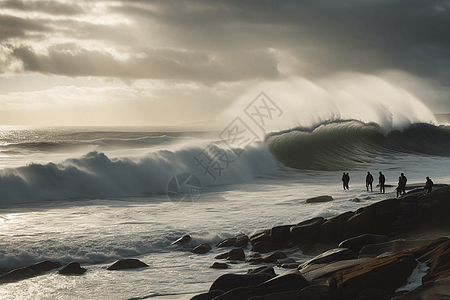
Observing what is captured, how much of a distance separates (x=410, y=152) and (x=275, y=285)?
26.4 m

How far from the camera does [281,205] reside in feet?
43.4

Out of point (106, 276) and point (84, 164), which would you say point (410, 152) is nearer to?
point (84, 164)

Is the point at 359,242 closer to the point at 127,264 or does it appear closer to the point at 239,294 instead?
the point at 239,294

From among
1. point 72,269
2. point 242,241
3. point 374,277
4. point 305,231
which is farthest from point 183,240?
point 374,277

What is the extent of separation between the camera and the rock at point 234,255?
8500 mm

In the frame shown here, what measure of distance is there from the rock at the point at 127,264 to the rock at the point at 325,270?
3629 millimetres

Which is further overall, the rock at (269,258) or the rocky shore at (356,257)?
the rock at (269,258)

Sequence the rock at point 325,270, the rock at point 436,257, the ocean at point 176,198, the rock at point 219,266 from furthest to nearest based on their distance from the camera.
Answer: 1. the rock at point 219,266
2. the ocean at point 176,198
3. the rock at point 325,270
4. the rock at point 436,257

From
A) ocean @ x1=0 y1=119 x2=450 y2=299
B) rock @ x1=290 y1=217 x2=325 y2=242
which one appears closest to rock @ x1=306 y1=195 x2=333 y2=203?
ocean @ x1=0 y1=119 x2=450 y2=299

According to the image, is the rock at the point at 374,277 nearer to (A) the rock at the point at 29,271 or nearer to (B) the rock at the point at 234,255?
(B) the rock at the point at 234,255

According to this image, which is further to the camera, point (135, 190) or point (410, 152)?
point (410, 152)

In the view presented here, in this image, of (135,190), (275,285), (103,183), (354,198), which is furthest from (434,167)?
(275,285)

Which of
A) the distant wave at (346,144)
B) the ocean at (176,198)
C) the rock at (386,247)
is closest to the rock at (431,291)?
the rock at (386,247)

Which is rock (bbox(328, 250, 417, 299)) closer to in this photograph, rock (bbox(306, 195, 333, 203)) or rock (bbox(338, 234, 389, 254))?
rock (bbox(338, 234, 389, 254))
